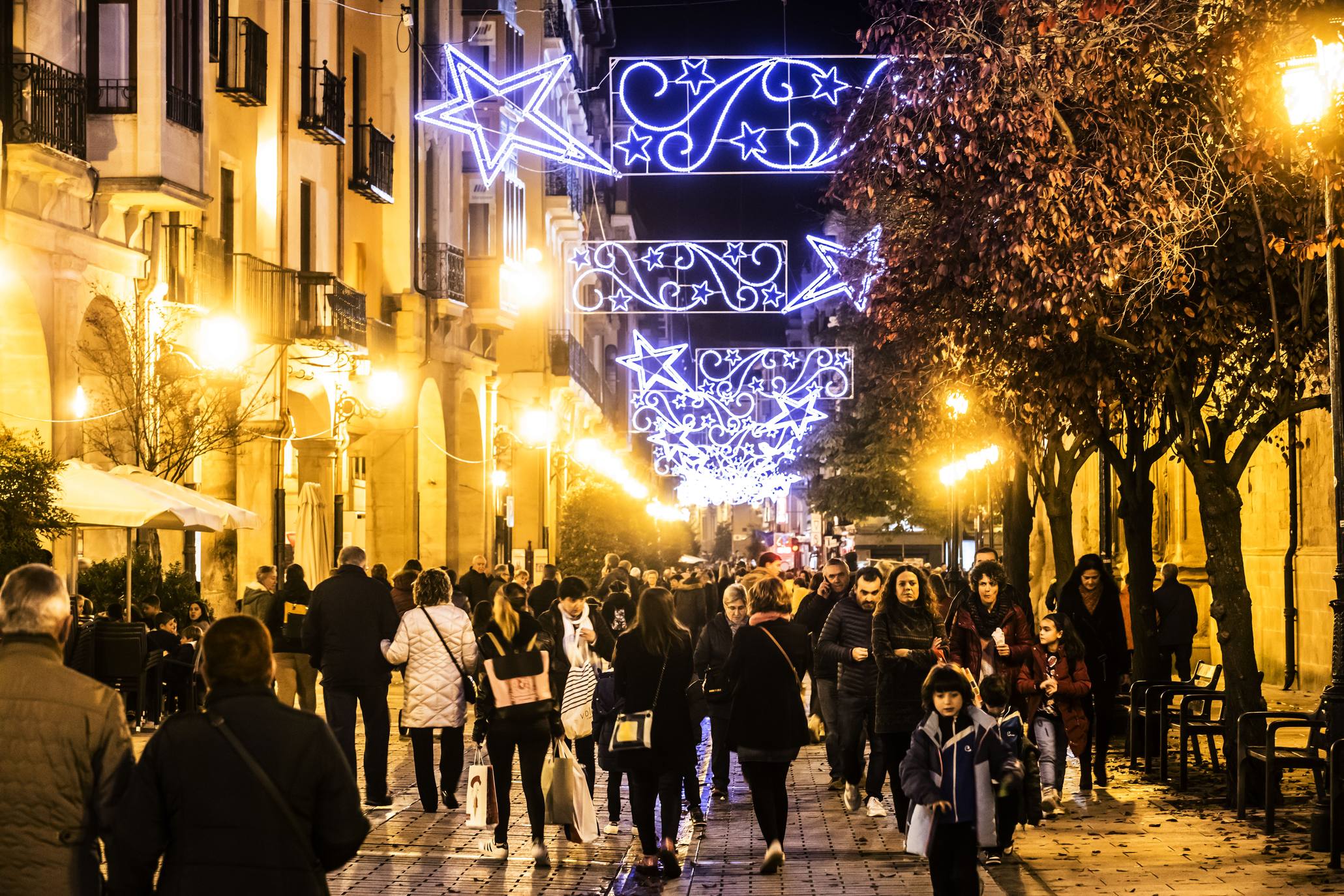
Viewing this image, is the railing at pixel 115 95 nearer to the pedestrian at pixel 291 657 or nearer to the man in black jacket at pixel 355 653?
the pedestrian at pixel 291 657

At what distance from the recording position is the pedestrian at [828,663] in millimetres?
15656

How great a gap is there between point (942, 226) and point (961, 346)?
1722mm

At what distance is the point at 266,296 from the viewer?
26.4 metres

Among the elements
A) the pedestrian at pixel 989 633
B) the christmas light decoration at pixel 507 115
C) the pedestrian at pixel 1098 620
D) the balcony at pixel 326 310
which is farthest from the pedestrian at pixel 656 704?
the balcony at pixel 326 310

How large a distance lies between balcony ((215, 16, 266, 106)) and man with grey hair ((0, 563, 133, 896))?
19.7m

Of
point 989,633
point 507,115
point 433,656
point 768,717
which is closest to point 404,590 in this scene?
point 433,656

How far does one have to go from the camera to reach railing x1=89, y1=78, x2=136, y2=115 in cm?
2100

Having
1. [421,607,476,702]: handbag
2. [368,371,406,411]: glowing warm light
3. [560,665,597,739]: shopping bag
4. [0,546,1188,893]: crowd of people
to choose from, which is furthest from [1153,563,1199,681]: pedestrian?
[368,371,406,411]: glowing warm light

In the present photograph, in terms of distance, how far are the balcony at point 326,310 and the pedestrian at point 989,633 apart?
1602 cm

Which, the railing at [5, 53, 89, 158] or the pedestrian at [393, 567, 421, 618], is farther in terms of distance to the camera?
the pedestrian at [393, 567, 421, 618]

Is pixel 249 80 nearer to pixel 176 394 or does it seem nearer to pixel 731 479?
pixel 176 394

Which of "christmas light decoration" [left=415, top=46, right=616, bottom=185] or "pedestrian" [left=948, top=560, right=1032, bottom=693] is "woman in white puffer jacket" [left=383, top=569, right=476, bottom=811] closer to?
"pedestrian" [left=948, top=560, right=1032, bottom=693]

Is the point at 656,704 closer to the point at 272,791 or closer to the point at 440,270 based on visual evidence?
the point at 272,791

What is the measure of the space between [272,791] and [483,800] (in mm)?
6550
